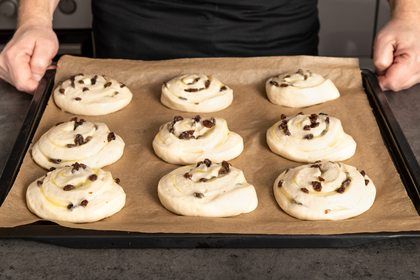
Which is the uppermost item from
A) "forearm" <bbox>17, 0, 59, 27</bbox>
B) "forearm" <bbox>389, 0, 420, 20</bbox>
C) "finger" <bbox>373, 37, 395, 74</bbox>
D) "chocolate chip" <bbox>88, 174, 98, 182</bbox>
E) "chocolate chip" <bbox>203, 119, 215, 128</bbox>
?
"forearm" <bbox>389, 0, 420, 20</bbox>

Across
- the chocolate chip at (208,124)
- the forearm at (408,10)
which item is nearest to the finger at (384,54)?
the forearm at (408,10)

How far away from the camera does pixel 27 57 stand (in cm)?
193

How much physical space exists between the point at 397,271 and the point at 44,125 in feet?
3.20

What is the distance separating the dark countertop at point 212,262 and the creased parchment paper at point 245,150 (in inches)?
1.9

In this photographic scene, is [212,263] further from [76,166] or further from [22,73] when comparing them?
[22,73]

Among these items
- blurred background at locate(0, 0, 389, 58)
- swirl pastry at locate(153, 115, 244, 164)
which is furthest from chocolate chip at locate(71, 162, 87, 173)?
blurred background at locate(0, 0, 389, 58)

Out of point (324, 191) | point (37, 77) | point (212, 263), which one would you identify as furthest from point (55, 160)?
point (324, 191)

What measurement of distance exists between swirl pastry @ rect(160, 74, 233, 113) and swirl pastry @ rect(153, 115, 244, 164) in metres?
0.13

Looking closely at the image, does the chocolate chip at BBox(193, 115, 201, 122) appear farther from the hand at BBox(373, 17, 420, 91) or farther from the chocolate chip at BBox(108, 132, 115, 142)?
the hand at BBox(373, 17, 420, 91)

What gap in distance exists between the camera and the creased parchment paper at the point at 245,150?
4.59 feet

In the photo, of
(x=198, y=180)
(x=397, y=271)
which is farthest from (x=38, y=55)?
(x=397, y=271)

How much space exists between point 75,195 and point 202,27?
0.82 m

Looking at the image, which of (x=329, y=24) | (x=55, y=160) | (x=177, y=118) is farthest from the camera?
(x=329, y=24)

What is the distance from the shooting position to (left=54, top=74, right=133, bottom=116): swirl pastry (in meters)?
1.85
